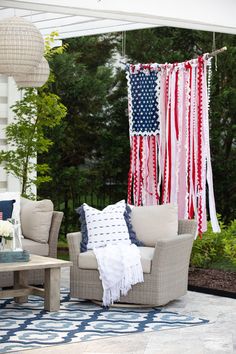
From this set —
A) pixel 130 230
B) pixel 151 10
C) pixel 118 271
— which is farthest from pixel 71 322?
pixel 151 10

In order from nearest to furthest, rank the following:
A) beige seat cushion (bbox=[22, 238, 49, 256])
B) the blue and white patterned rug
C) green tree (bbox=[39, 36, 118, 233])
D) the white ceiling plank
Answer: the blue and white patterned rug < beige seat cushion (bbox=[22, 238, 49, 256]) < the white ceiling plank < green tree (bbox=[39, 36, 118, 233])

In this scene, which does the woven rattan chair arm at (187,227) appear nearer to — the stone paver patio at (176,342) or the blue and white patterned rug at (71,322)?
the blue and white patterned rug at (71,322)

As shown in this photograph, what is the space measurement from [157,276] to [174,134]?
180 cm

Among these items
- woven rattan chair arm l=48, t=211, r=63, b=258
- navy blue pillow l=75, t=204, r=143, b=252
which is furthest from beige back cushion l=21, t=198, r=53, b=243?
navy blue pillow l=75, t=204, r=143, b=252

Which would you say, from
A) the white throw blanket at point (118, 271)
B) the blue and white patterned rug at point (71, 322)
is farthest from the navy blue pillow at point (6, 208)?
the white throw blanket at point (118, 271)

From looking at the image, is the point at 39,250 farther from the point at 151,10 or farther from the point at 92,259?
the point at 151,10

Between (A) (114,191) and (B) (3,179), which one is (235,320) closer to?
(B) (3,179)

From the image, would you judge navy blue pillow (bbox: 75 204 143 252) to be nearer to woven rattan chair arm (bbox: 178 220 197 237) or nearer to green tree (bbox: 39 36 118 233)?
woven rattan chair arm (bbox: 178 220 197 237)

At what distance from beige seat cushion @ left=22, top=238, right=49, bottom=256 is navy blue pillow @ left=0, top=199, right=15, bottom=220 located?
304 millimetres

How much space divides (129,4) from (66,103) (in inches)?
213

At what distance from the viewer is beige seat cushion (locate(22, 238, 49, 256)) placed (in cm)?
780

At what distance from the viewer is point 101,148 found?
13.1 meters

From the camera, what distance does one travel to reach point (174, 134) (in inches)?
323

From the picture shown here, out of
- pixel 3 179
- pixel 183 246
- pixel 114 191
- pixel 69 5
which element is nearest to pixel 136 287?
pixel 183 246
